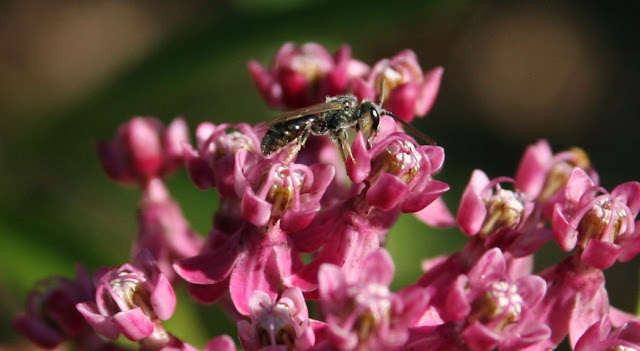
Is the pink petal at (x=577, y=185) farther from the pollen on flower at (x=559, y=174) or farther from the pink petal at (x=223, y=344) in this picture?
the pink petal at (x=223, y=344)

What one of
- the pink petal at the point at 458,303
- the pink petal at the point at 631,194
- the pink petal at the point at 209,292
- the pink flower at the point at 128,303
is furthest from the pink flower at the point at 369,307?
the pink petal at the point at 631,194

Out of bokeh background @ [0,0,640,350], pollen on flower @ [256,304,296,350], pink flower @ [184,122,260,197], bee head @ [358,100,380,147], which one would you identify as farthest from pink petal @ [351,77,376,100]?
bokeh background @ [0,0,640,350]

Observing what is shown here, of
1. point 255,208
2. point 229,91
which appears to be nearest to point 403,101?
point 255,208

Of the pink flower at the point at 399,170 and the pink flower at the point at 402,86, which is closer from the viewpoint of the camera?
the pink flower at the point at 399,170

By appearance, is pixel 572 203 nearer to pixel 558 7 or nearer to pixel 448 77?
pixel 448 77

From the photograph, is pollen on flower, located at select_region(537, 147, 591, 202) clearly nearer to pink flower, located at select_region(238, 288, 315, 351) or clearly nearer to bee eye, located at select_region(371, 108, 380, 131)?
bee eye, located at select_region(371, 108, 380, 131)

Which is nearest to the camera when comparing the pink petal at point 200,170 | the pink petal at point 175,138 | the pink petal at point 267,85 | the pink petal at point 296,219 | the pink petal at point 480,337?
the pink petal at point 480,337

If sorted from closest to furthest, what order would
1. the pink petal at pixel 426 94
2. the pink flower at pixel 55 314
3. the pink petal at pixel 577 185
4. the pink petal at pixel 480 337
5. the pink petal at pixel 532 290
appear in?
the pink petal at pixel 480 337
the pink petal at pixel 532 290
the pink petal at pixel 577 185
the pink flower at pixel 55 314
the pink petal at pixel 426 94
